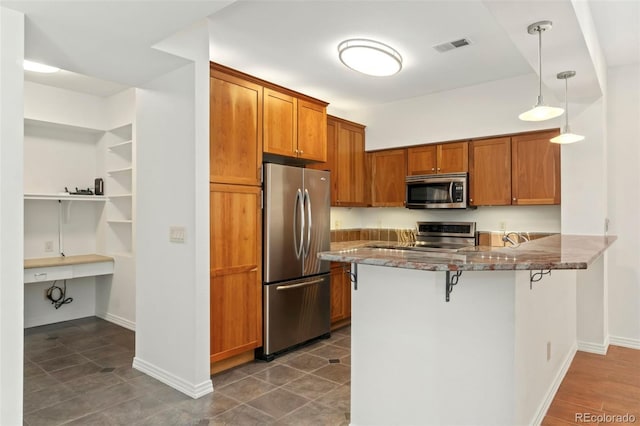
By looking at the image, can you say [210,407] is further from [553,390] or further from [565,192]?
[565,192]

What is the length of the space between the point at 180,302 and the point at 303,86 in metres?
2.69

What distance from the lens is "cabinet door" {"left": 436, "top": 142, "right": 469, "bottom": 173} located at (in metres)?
4.47

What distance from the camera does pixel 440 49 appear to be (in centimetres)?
337

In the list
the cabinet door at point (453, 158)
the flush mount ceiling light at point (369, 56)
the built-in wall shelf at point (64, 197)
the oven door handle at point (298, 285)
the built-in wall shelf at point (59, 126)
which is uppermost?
the flush mount ceiling light at point (369, 56)

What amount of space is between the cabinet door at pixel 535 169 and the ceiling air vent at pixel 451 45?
4.55 feet

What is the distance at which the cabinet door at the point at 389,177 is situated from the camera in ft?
16.4

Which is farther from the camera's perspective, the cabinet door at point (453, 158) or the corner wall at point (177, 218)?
the cabinet door at point (453, 158)

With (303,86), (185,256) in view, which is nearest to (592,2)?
(303,86)

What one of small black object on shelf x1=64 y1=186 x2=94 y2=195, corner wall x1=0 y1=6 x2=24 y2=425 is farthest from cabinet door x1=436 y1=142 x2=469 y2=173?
small black object on shelf x1=64 y1=186 x2=94 y2=195

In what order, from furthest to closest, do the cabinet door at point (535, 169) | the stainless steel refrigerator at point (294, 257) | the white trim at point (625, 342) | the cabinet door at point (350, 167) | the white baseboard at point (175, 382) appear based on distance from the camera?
the cabinet door at point (350, 167), the cabinet door at point (535, 169), the white trim at point (625, 342), the stainless steel refrigerator at point (294, 257), the white baseboard at point (175, 382)

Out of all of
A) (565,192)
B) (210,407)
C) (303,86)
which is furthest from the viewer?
(303,86)

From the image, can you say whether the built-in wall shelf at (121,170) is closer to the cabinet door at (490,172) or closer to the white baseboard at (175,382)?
the white baseboard at (175,382)

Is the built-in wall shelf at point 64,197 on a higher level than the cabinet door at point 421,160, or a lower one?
lower

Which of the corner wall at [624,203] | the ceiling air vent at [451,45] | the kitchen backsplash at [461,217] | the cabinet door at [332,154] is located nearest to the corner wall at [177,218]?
the ceiling air vent at [451,45]
